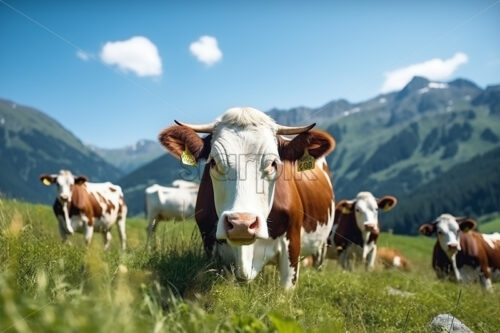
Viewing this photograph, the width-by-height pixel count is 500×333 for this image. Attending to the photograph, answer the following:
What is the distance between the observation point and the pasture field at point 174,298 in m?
2.17

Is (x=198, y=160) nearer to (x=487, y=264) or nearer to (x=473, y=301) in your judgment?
(x=473, y=301)

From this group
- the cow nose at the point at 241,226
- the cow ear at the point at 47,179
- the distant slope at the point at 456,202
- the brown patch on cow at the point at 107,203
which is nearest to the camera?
the cow nose at the point at 241,226

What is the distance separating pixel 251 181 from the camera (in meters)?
4.85

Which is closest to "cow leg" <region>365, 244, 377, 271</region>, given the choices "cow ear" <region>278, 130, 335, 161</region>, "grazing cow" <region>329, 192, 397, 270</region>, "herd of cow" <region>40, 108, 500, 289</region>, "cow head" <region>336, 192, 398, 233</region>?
"grazing cow" <region>329, 192, 397, 270</region>

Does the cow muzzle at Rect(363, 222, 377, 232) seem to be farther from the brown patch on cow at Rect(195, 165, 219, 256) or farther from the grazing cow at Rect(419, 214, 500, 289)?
the brown patch on cow at Rect(195, 165, 219, 256)

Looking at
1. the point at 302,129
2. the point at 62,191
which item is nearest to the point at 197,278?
the point at 302,129

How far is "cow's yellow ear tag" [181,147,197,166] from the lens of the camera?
18.5ft

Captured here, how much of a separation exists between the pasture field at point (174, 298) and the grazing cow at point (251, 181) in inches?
11.5

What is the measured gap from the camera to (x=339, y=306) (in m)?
6.35

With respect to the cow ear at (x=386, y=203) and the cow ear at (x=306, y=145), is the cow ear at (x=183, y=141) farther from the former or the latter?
the cow ear at (x=386, y=203)

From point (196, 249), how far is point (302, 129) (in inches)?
82.5

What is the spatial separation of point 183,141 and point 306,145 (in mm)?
1614

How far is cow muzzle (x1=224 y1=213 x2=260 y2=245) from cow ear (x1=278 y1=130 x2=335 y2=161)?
1549 millimetres

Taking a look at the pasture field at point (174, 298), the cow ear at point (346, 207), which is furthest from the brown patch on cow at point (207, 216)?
the cow ear at point (346, 207)
